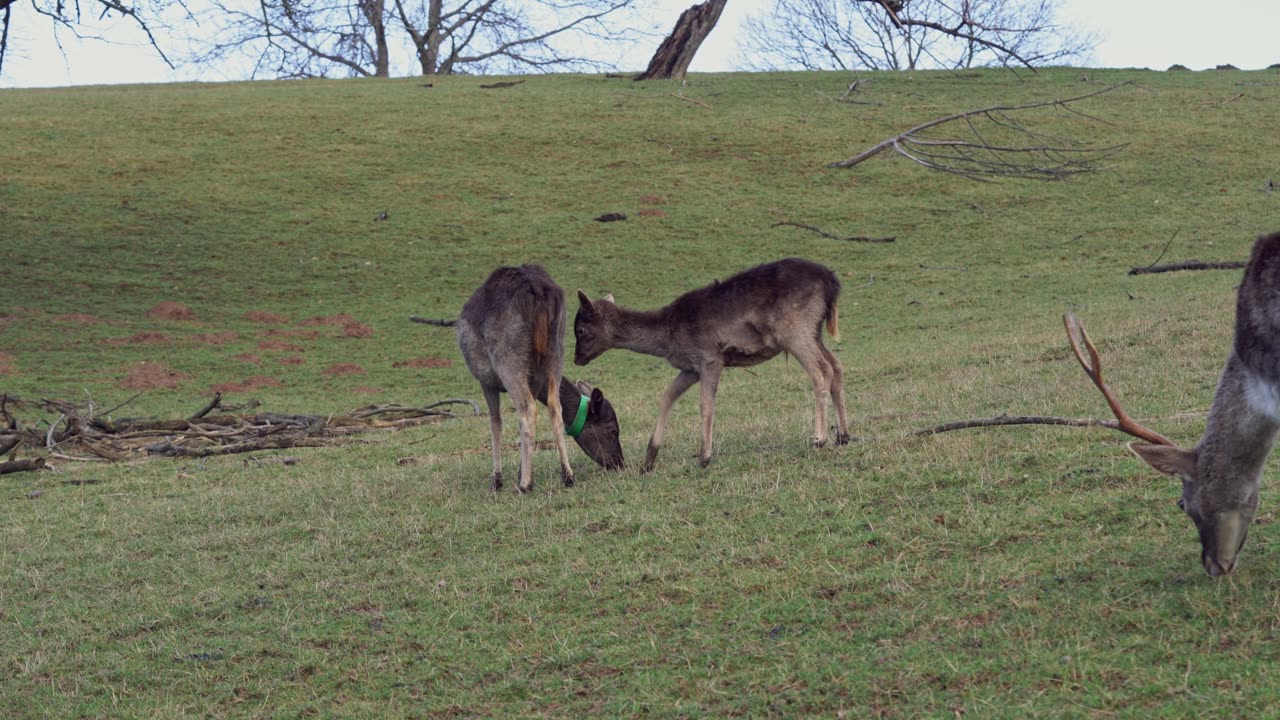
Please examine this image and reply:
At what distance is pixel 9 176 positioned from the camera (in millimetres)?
28766

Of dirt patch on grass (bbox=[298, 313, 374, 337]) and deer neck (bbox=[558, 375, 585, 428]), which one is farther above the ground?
deer neck (bbox=[558, 375, 585, 428])

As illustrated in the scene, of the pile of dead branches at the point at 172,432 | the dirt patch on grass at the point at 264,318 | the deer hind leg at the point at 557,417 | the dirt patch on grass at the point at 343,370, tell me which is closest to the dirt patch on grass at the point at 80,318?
the dirt patch on grass at the point at 264,318

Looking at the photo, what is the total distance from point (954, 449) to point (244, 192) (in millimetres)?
24250

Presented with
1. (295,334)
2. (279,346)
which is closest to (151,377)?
(279,346)

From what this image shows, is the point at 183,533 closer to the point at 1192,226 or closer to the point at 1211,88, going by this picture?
the point at 1192,226

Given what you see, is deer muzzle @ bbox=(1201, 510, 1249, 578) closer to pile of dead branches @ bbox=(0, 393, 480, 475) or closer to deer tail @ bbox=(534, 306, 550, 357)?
deer tail @ bbox=(534, 306, 550, 357)

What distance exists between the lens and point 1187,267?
68.6 feet

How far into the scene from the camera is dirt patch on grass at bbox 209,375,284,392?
18156 millimetres

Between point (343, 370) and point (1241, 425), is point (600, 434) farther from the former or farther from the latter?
point (343, 370)

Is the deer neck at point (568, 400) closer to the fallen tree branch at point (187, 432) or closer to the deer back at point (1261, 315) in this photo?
the fallen tree branch at point (187, 432)

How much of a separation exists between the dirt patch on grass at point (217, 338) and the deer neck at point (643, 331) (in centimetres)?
1248

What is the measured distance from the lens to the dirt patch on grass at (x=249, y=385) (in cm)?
1816

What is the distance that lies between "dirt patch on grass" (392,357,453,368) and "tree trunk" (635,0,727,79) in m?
18.2

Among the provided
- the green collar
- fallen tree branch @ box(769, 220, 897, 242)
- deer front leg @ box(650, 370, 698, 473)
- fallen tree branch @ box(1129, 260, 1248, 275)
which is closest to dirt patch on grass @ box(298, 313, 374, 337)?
fallen tree branch @ box(769, 220, 897, 242)
